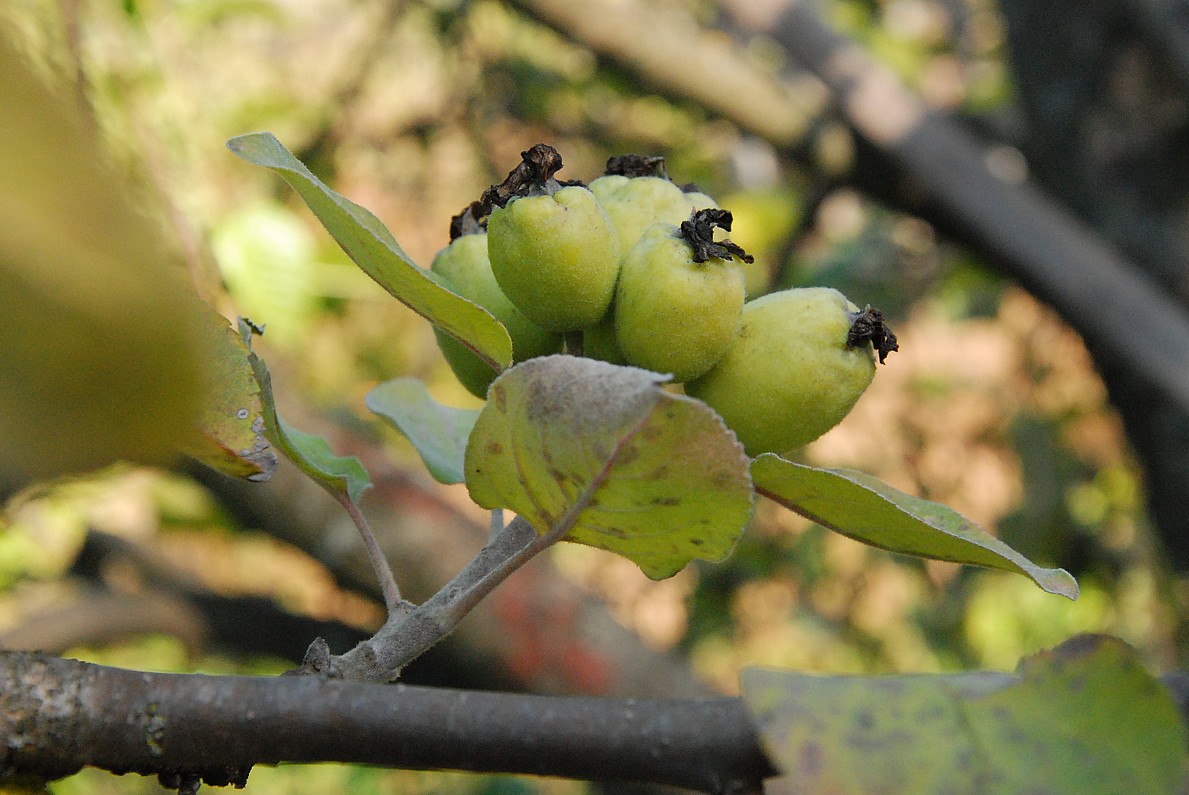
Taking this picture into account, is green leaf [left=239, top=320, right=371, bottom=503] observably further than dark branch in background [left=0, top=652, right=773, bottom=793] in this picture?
Yes

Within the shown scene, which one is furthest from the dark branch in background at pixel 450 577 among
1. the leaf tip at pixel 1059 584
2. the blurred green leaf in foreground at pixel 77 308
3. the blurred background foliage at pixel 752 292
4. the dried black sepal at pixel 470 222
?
the blurred green leaf in foreground at pixel 77 308

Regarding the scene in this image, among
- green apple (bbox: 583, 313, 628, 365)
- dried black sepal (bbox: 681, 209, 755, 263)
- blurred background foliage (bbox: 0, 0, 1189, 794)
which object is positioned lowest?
blurred background foliage (bbox: 0, 0, 1189, 794)

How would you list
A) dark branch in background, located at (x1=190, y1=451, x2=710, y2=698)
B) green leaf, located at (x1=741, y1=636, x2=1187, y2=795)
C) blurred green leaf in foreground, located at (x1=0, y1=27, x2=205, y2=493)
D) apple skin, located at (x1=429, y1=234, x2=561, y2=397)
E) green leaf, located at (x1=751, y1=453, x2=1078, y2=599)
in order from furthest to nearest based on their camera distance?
dark branch in background, located at (x1=190, y1=451, x2=710, y2=698) → apple skin, located at (x1=429, y1=234, x2=561, y2=397) → green leaf, located at (x1=751, y1=453, x2=1078, y2=599) → green leaf, located at (x1=741, y1=636, x2=1187, y2=795) → blurred green leaf in foreground, located at (x1=0, y1=27, x2=205, y2=493)

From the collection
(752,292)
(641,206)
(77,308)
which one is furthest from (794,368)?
(752,292)

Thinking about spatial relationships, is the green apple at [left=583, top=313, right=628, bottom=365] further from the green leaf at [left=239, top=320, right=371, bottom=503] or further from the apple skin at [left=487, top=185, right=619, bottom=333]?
the green leaf at [left=239, top=320, right=371, bottom=503]

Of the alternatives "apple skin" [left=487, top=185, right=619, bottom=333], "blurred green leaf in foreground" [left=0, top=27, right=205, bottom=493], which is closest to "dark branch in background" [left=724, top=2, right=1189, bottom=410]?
"apple skin" [left=487, top=185, right=619, bottom=333]

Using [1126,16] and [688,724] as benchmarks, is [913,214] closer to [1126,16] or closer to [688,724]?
[1126,16]
